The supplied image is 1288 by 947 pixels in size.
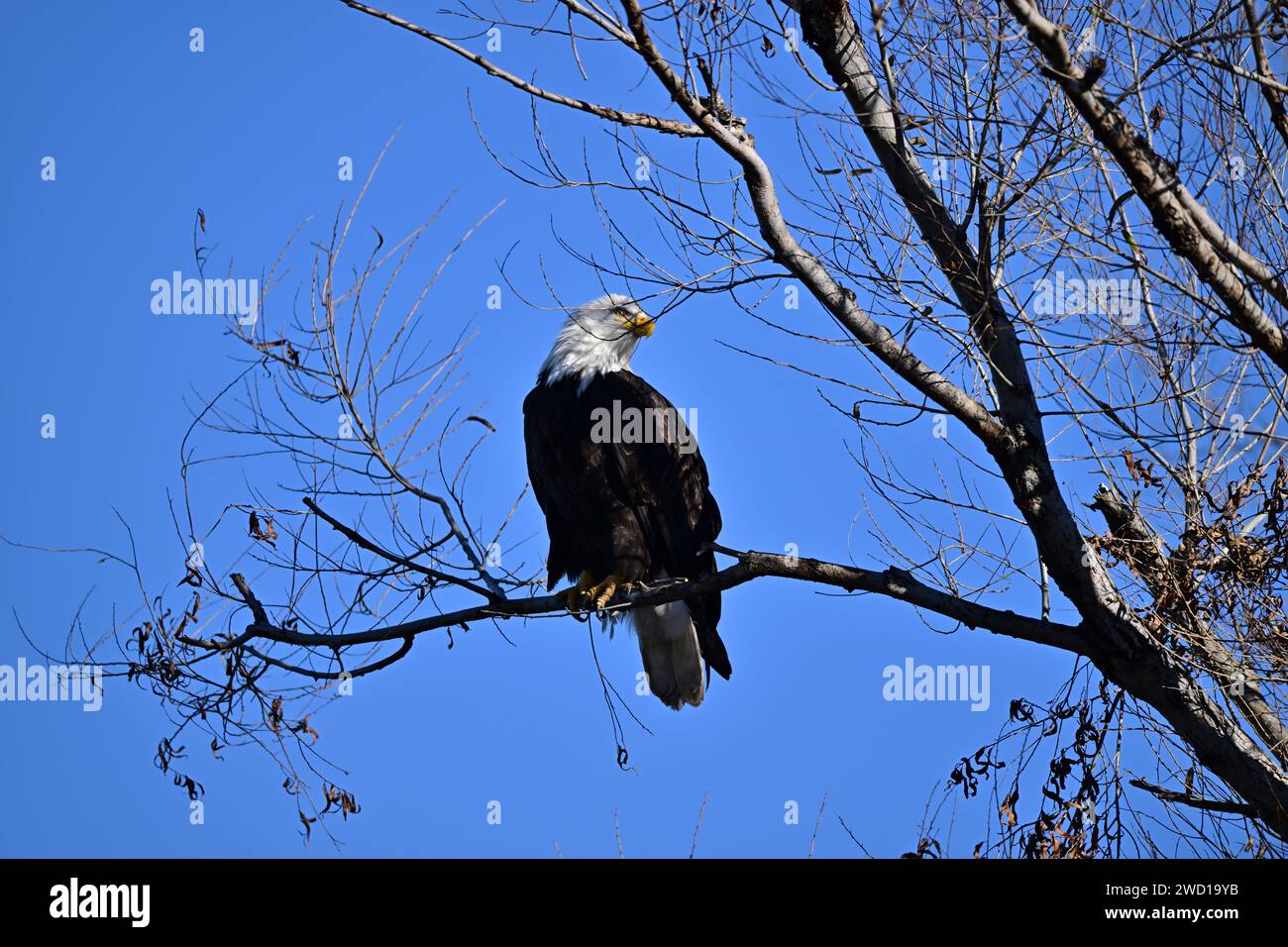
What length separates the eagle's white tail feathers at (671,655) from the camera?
6125mm

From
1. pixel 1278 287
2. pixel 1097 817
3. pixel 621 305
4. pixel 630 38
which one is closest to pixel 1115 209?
pixel 1278 287

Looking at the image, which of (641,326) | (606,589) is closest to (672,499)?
(606,589)

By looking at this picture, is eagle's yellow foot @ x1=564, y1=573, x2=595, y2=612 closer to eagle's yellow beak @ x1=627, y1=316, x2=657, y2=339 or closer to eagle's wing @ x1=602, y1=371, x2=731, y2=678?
eagle's wing @ x1=602, y1=371, x2=731, y2=678

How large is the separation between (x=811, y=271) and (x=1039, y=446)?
3.02ft

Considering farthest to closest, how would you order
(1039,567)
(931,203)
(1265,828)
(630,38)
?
(1039,567)
(931,203)
(1265,828)
(630,38)

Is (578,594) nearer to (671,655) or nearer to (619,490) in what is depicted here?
(619,490)

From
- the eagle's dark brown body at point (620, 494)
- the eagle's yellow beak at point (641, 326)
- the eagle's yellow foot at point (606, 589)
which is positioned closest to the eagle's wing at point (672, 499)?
the eagle's dark brown body at point (620, 494)

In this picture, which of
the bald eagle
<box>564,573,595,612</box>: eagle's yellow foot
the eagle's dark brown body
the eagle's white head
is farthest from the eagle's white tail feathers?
the eagle's white head

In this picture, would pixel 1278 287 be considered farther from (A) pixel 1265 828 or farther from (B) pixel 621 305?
(B) pixel 621 305

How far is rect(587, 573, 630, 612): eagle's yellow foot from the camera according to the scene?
5348 mm

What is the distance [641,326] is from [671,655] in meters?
1.64

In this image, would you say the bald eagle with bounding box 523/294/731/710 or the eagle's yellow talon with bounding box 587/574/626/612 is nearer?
the eagle's yellow talon with bounding box 587/574/626/612

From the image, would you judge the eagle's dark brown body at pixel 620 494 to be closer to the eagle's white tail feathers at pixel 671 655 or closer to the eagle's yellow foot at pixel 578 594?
the eagle's yellow foot at pixel 578 594
